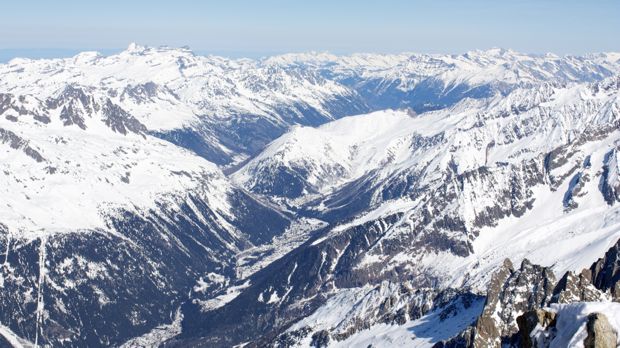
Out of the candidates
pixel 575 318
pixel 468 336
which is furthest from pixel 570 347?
pixel 468 336

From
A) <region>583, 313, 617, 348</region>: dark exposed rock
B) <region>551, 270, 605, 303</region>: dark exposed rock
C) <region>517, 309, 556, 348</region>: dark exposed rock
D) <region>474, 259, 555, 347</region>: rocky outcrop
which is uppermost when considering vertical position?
<region>583, 313, 617, 348</region>: dark exposed rock

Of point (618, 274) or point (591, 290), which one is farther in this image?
point (618, 274)

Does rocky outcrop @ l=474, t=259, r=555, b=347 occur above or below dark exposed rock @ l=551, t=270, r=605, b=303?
below

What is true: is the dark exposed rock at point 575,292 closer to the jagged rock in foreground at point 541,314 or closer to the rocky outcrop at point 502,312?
the jagged rock in foreground at point 541,314

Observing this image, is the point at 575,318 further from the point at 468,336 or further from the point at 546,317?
the point at 468,336

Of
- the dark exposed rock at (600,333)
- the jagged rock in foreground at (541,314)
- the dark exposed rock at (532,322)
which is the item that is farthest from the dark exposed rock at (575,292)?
the dark exposed rock at (600,333)

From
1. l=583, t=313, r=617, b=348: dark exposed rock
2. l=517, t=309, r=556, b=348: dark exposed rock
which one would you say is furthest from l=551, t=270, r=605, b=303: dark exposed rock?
l=583, t=313, r=617, b=348: dark exposed rock

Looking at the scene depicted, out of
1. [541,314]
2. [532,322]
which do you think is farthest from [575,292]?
[541,314]

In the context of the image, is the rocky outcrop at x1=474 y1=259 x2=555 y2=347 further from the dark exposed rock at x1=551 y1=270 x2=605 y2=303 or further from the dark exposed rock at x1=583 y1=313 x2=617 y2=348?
the dark exposed rock at x1=583 y1=313 x2=617 y2=348

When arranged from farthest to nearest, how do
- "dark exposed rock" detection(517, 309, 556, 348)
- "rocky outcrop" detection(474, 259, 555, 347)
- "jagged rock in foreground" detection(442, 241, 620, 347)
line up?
"rocky outcrop" detection(474, 259, 555, 347) < "dark exposed rock" detection(517, 309, 556, 348) < "jagged rock in foreground" detection(442, 241, 620, 347)

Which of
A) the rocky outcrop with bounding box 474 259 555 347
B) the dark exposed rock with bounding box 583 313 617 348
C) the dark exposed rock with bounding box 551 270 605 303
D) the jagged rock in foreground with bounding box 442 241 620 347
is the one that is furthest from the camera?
the rocky outcrop with bounding box 474 259 555 347
